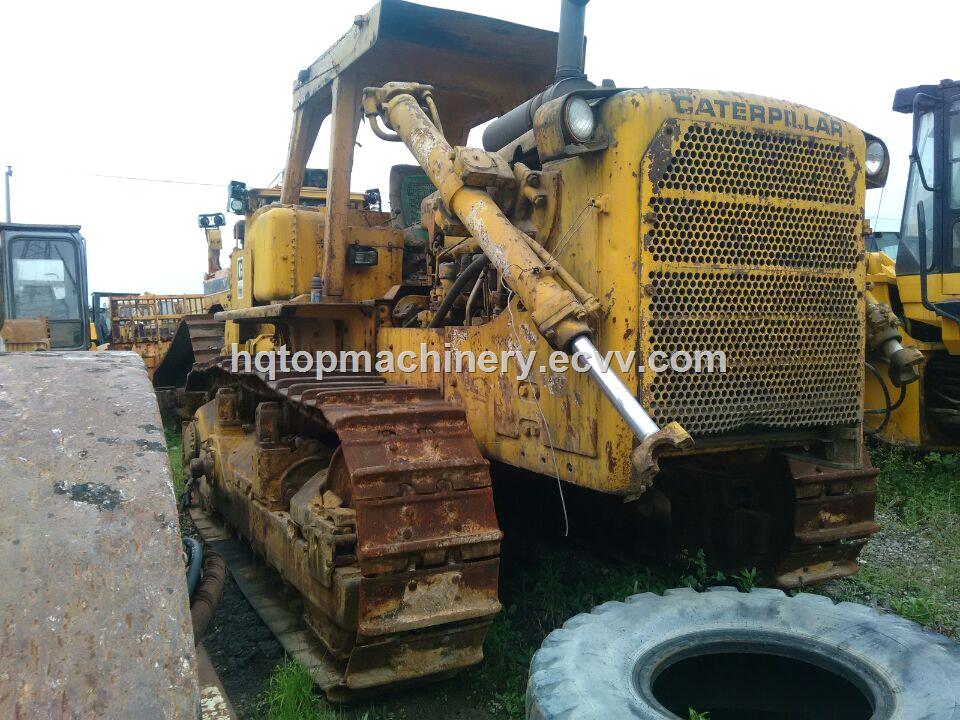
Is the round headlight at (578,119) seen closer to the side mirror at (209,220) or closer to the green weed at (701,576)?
the green weed at (701,576)

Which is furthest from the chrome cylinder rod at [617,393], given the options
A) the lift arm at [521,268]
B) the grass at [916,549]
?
the grass at [916,549]

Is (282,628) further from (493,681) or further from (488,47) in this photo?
(488,47)

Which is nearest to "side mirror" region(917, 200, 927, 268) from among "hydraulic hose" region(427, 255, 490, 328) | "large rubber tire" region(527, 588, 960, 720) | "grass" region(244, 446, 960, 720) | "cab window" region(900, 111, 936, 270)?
"cab window" region(900, 111, 936, 270)

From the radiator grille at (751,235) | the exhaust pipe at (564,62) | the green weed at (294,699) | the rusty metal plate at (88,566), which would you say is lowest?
the green weed at (294,699)

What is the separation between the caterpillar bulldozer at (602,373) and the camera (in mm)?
2875

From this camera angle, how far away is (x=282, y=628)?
152 inches

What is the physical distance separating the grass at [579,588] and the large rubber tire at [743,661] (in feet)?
0.65

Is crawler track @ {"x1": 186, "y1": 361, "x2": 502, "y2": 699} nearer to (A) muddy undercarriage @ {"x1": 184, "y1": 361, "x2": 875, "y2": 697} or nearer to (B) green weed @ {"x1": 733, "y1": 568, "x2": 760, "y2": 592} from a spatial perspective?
(A) muddy undercarriage @ {"x1": 184, "y1": 361, "x2": 875, "y2": 697}

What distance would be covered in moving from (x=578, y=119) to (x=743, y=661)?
180 cm

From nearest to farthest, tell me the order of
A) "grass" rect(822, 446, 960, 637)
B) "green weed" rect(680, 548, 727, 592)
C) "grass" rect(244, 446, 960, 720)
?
"grass" rect(244, 446, 960, 720) → "green weed" rect(680, 548, 727, 592) → "grass" rect(822, 446, 960, 637)

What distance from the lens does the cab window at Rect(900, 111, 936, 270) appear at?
7230 mm

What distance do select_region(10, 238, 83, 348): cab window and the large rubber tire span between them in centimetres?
1159

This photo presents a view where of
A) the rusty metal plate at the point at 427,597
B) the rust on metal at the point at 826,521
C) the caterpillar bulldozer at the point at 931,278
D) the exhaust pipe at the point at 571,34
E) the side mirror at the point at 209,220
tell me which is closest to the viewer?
the rusty metal plate at the point at 427,597

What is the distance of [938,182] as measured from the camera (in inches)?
281
